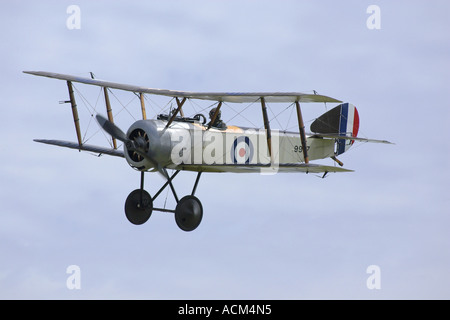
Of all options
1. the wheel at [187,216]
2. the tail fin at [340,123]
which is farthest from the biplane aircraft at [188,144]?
the tail fin at [340,123]

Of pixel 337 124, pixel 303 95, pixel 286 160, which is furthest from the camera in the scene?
pixel 337 124

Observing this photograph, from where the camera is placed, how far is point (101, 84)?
21.7 meters

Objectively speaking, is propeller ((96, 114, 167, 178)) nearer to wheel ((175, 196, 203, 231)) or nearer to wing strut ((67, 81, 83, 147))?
wheel ((175, 196, 203, 231))

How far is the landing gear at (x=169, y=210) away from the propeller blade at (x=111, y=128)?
1261mm

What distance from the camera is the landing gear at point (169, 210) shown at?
68.0ft

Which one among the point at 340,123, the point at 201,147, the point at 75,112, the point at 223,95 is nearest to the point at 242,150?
the point at 201,147

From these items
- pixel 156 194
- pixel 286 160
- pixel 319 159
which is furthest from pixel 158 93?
pixel 319 159

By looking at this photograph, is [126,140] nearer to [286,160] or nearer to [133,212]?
[133,212]

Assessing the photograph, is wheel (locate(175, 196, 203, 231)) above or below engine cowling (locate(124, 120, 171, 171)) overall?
below

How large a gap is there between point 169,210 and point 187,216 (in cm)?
58

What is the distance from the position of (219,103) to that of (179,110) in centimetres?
102

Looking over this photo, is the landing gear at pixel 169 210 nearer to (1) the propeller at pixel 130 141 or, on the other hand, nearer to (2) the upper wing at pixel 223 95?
(1) the propeller at pixel 130 141

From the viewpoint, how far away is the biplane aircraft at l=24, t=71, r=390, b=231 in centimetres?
2019

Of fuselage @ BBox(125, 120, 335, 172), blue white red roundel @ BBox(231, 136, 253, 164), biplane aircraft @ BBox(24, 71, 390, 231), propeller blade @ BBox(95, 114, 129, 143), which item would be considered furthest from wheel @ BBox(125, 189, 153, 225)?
blue white red roundel @ BBox(231, 136, 253, 164)
